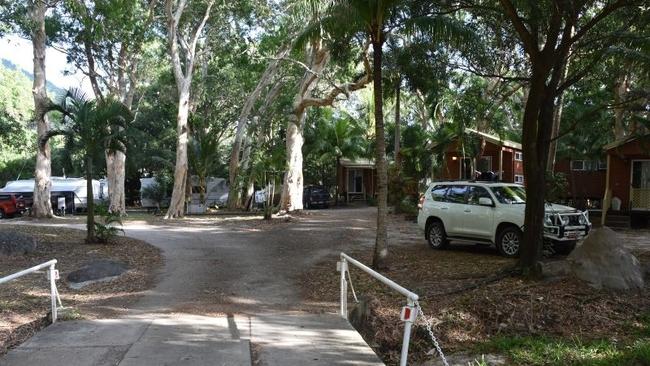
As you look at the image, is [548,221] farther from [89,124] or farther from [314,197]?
[314,197]

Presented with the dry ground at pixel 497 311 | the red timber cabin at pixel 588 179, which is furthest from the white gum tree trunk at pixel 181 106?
the red timber cabin at pixel 588 179

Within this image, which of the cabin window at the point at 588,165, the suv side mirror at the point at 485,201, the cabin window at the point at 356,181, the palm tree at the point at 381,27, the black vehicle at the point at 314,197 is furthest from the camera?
the cabin window at the point at 356,181

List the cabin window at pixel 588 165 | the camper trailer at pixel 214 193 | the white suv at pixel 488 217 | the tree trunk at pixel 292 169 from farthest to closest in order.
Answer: the camper trailer at pixel 214 193
the cabin window at pixel 588 165
the tree trunk at pixel 292 169
the white suv at pixel 488 217

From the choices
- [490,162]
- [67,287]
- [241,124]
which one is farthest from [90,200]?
[490,162]

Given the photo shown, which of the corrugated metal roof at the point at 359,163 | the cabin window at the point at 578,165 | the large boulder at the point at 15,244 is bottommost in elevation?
the large boulder at the point at 15,244

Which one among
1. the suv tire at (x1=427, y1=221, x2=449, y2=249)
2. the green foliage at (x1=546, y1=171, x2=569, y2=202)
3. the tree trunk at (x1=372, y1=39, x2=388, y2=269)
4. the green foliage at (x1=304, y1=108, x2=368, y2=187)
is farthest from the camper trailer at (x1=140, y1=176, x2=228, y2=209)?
the tree trunk at (x1=372, y1=39, x2=388, y2=269)

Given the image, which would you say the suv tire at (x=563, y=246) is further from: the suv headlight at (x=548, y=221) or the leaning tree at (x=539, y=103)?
the leaning tree at (x=539, y=103)

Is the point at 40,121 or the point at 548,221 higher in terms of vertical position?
the point at 40,121

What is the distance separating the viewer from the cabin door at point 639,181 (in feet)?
75.6

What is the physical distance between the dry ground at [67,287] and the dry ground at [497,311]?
3.32 metres

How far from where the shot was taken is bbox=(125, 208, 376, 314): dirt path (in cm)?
952

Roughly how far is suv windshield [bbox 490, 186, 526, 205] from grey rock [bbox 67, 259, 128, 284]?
8403mm

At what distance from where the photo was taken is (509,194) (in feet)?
45.4

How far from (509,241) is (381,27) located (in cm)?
558
